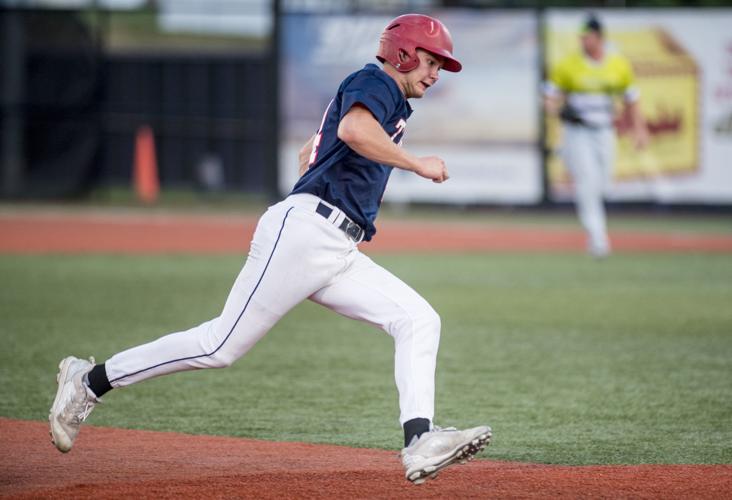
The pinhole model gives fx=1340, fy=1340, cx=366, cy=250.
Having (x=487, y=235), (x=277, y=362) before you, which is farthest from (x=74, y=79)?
(x=277, y=362)

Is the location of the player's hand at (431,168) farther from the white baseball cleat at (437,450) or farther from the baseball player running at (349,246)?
the white baseball cleat at (437,450)

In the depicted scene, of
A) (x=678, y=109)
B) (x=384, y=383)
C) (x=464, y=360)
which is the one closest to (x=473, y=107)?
(x=678, y=109)

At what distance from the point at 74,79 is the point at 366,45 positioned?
5.96m

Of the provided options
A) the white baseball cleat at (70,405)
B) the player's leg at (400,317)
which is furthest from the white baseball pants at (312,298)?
the white baseball cleat at (70,405)

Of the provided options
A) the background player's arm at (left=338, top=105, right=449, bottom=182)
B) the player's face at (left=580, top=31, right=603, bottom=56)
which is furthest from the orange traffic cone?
the background player's arm at (left=338, top=105, right=449, bottom=182)

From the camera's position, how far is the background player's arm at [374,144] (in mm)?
5121

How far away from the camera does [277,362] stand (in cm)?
887

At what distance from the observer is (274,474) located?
5.49m

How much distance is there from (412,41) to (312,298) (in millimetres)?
1125

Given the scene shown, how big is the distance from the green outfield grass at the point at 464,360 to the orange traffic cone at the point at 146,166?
1105cm

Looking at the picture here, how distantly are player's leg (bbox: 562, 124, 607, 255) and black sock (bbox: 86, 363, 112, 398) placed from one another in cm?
1037

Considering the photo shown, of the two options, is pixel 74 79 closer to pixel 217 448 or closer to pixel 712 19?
pixel 712 19

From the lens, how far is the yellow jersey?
619 inches

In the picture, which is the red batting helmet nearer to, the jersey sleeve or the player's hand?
the jersey sleeve
